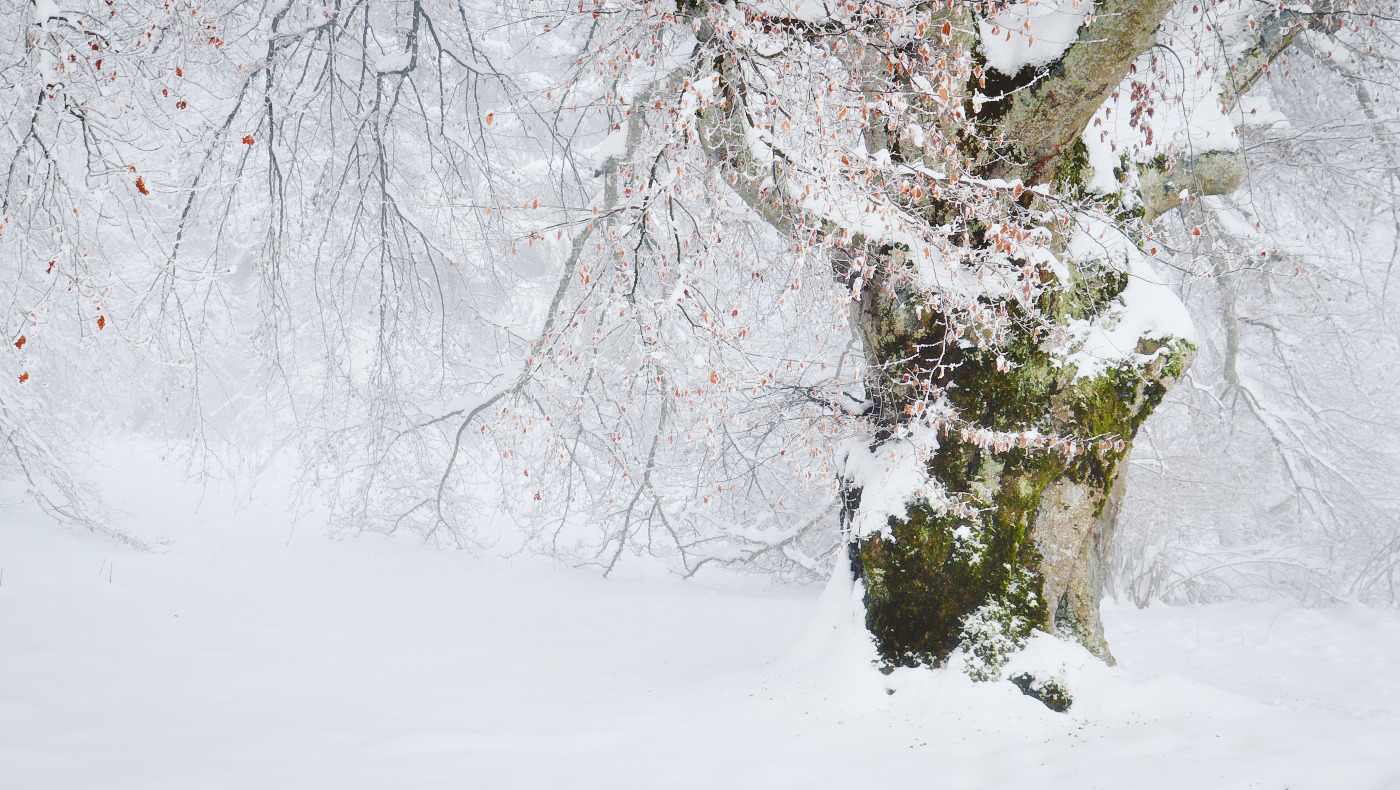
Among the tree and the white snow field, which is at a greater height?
the tree

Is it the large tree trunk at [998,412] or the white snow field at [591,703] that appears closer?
the white snow field at [591,703]

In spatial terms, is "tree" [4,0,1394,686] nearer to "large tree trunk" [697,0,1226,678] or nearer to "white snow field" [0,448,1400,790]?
"large tree trunk" [697,0,1226,678]

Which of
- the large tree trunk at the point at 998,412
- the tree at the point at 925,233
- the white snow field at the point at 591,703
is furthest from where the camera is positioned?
the large tree trunk at the point at 998,412

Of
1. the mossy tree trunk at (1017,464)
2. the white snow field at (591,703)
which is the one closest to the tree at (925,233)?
the mossy tree trunk at (1017,464)

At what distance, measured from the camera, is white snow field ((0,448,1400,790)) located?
2.64m

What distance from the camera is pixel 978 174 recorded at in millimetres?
3492

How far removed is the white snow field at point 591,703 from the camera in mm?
2645

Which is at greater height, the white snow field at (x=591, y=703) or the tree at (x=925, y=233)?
the tree at (x=925, y=233)

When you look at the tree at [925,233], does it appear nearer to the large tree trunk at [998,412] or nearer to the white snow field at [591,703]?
the large tree trunk at [998,412]

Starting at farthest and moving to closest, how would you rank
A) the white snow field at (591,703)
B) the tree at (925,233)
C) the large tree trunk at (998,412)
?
1. the large tree trunk at (998,412)
2. the tree at (925,233)
3. the white snow field at (591,703)

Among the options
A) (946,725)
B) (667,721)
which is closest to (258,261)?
(667,721)

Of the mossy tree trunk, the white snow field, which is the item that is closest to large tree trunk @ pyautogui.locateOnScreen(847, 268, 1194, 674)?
the mossy tree trunk

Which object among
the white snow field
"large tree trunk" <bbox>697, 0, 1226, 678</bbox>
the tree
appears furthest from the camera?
"large tree trunk" <bbox>697, 0, 1226, 678</bbox>

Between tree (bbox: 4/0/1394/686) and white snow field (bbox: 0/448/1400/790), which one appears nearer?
white snow field (bbox: 0/448/1400/790)
